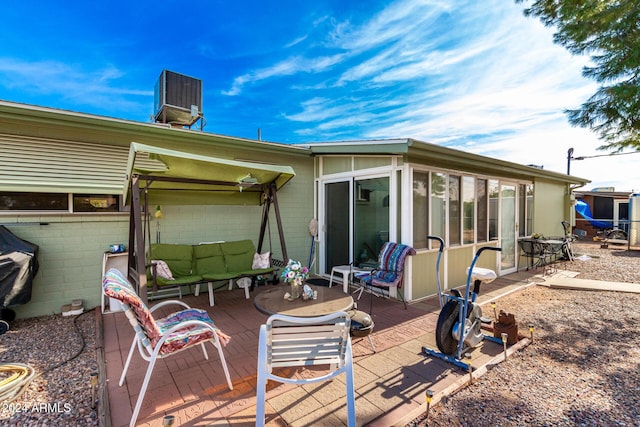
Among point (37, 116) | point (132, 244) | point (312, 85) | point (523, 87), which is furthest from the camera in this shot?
point (312, 85)

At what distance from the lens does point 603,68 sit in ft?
14.7

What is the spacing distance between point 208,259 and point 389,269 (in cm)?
317

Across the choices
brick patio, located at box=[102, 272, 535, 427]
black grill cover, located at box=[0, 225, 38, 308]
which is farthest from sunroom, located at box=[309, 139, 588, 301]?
black grill cover, located at box=[0, 225, 38, 308]

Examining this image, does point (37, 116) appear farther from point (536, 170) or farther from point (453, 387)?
point (536, 170)

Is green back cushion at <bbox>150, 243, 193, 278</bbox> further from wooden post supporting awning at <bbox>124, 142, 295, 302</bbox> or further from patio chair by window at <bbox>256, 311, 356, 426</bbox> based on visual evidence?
patio chair by window at <bbox>256, 311, 356, 426</bbox>

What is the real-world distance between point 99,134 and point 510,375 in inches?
247

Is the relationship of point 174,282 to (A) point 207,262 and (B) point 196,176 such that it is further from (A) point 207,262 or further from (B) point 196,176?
(B) point 196,176

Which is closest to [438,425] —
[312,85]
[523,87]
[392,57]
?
[523,87]

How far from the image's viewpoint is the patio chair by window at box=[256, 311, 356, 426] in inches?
80.7

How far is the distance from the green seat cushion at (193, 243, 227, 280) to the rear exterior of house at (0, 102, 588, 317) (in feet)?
1.24

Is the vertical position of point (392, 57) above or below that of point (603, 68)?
above

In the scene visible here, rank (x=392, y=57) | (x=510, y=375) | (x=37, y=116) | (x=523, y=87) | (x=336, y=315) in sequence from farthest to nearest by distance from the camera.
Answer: (x=392, y=57)
(x=523, y=87)
(x=37, y=116)
(x=510, y=375)
(x=336, y=315)

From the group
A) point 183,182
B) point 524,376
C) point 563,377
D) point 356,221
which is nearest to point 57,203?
point 183,182

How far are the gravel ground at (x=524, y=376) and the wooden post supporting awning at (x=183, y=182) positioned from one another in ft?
3.29
